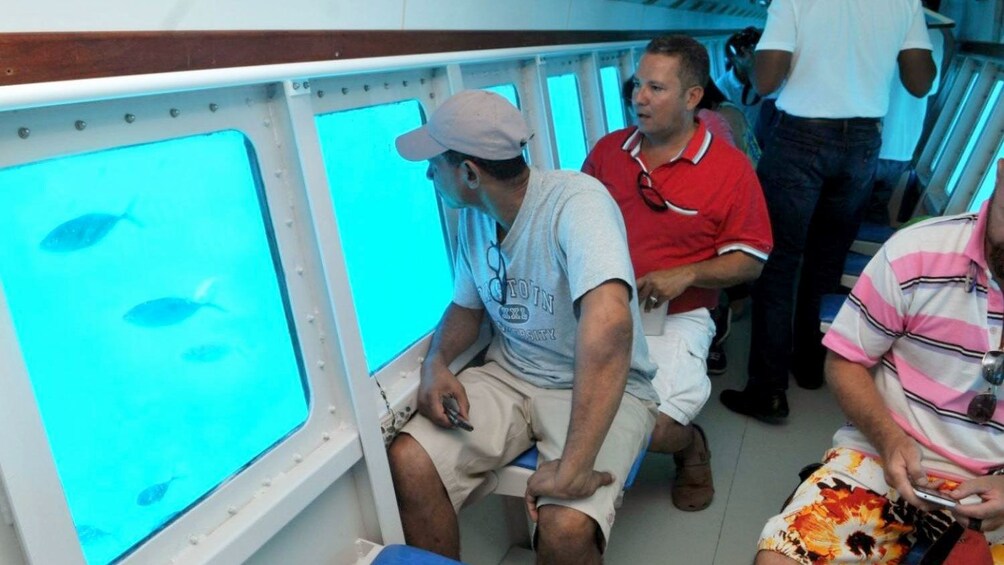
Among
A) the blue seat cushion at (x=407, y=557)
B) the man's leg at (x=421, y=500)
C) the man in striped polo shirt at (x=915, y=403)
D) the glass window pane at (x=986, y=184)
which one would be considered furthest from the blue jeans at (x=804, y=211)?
the blue seat cushion at (x=407, y=557)

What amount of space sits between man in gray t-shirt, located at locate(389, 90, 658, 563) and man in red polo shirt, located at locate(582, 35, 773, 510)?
324 mm

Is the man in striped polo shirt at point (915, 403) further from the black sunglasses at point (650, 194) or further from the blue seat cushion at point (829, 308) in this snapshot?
the black sunglasses at point (650, 194)

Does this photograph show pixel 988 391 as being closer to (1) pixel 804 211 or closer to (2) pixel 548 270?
(2) pixel 548 270

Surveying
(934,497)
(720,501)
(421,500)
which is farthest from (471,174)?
(720,501)

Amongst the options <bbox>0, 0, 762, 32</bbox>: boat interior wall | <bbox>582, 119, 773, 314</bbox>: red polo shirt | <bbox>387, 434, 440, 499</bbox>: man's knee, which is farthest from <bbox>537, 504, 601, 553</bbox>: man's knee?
<bbox>0, 0, 762, 32</bbox>: boat interior wall

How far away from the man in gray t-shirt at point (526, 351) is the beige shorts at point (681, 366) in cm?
19

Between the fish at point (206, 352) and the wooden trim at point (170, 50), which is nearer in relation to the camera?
the wooden trim at point (170, 50)

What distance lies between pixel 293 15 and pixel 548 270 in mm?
878

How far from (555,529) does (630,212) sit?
1261 mm

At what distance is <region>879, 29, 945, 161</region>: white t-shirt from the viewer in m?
3.36

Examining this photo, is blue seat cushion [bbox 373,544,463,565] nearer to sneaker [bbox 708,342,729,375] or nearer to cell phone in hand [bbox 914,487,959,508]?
cell phone in hand [bbox 914,487,959,508]

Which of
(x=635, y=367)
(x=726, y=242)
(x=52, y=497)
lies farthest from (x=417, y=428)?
(x=726, y=242)

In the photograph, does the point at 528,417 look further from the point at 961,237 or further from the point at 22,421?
the point at 22,421

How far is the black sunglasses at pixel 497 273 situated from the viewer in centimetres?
195
